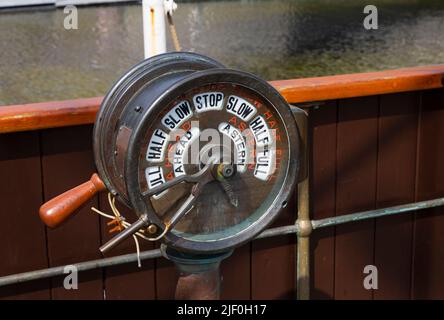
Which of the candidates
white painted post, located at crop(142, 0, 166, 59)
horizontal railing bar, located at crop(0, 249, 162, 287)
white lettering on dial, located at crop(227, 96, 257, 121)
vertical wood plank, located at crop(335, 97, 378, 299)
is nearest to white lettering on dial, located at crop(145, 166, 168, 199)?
white lettering on dial, located at crop(227, 96, 257, 121)

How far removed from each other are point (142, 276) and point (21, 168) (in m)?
0.60

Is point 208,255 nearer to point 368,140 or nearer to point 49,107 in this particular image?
point 49,107

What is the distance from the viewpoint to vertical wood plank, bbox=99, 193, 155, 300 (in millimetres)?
2619

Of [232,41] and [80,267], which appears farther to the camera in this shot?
[232,41]

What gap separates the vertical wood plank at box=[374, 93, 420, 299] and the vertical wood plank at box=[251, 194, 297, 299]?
15.0 inches

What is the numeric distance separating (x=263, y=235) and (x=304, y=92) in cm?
55

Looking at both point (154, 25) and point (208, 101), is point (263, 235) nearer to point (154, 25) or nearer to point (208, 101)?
point (154, 25)

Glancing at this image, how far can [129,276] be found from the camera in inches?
106

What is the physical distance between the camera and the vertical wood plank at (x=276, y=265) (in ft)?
9.36

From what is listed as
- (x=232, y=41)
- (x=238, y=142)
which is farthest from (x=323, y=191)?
(x=232, y=41)

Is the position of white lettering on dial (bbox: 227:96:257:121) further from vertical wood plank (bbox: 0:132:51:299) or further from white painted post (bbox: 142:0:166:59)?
vertical wood plank (bbox: 0:132:51:299)

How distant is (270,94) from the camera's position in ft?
6.13

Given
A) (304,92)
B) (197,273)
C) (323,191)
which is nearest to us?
(197,273)

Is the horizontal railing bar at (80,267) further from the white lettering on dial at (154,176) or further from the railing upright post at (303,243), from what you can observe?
the white lettering on dial at (154,176)
